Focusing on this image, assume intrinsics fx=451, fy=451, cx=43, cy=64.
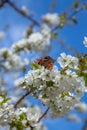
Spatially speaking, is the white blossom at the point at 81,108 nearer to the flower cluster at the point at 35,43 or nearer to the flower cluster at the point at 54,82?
the flower cluster at the point at 35,43

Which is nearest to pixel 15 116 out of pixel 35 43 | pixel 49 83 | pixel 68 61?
pixel 49 83

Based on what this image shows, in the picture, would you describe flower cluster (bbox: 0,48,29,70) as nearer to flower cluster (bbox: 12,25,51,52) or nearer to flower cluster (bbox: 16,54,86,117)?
flower cluster (bbox: 12,25,51,52)

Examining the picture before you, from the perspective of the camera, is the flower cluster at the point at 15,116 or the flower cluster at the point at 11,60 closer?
the flower cluster at the point at 15,116

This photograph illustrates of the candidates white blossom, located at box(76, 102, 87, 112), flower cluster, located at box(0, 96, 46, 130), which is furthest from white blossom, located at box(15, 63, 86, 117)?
white blossom, located at box(76, 102, 87, 112)

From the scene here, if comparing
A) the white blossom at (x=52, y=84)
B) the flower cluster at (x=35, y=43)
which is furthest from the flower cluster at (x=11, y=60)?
the white blossom at (x=52, y=84)

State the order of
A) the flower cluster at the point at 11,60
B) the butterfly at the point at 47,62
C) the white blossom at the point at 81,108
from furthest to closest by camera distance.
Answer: the white blossom at the point at 81,108
the flower cluster at the point at 11,60
the butterfly at the point at 47,62
